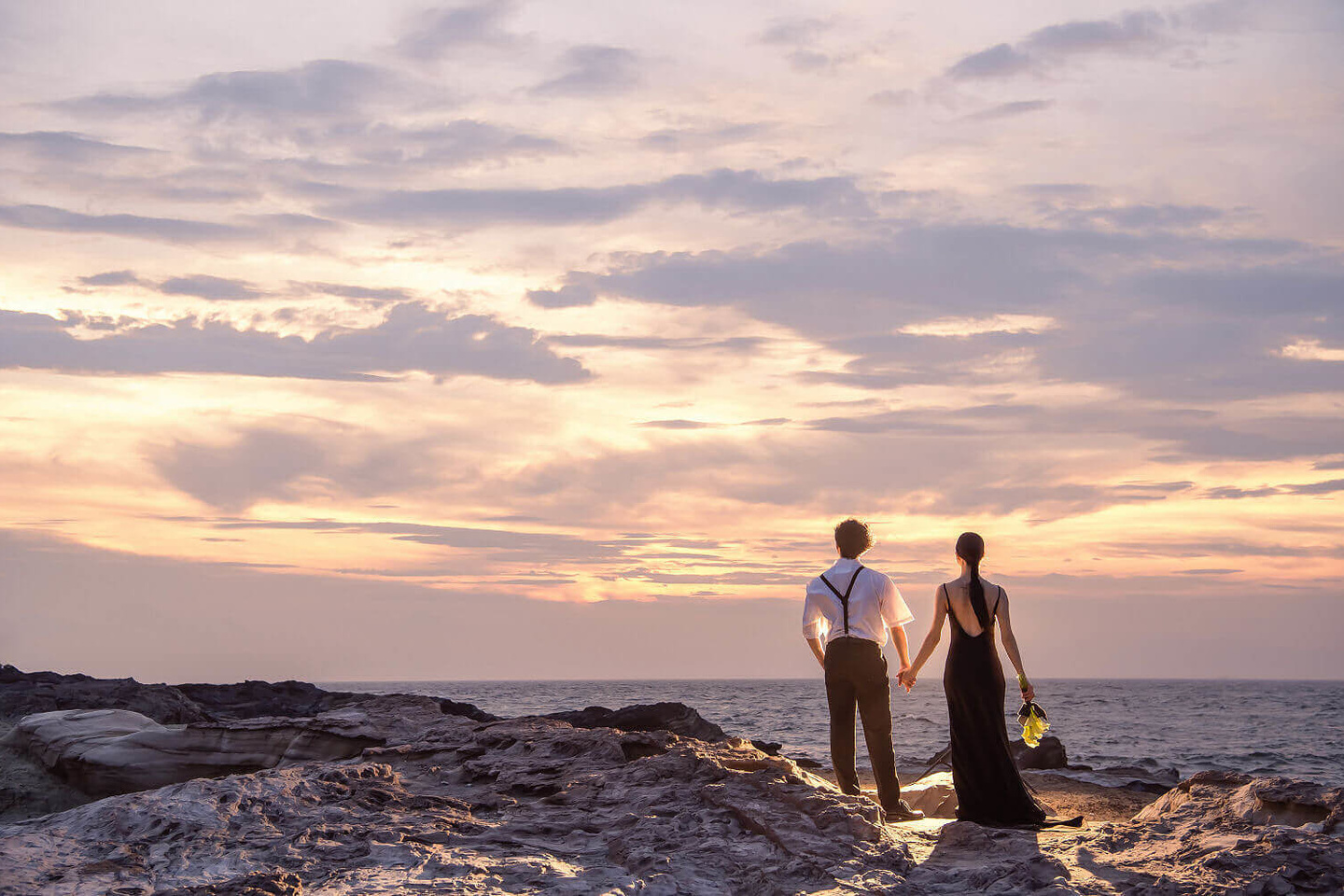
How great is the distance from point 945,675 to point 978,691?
26 centimetres

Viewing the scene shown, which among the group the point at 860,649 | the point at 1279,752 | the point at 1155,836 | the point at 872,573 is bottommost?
the point at 1279,752

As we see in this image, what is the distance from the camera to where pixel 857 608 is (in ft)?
→ 25.7

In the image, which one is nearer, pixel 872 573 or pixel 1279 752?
pixel 872 573

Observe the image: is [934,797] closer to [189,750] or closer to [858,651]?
[858,651]

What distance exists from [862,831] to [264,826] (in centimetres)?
337

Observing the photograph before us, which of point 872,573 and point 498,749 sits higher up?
point 872,573

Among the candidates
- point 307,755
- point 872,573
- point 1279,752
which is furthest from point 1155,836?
point 1279,752

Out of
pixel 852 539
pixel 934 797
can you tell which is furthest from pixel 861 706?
pixel 934 797

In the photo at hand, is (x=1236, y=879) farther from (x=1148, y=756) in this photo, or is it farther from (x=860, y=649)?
(x=1148, y=756)

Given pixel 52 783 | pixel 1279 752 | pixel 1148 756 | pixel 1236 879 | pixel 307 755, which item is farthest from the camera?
pixel 1279 752

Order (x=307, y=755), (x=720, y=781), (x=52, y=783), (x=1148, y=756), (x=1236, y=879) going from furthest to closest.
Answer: (x=1148, y=756), (x=52, y=783), (x=307, y=755), (x=720, y=781), (x=1236, y=879)

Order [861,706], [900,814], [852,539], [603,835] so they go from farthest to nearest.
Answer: [852,539] → [861,706] → [900,814] → [603,835]

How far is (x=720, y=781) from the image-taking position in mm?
6652

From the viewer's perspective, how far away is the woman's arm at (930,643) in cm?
784
